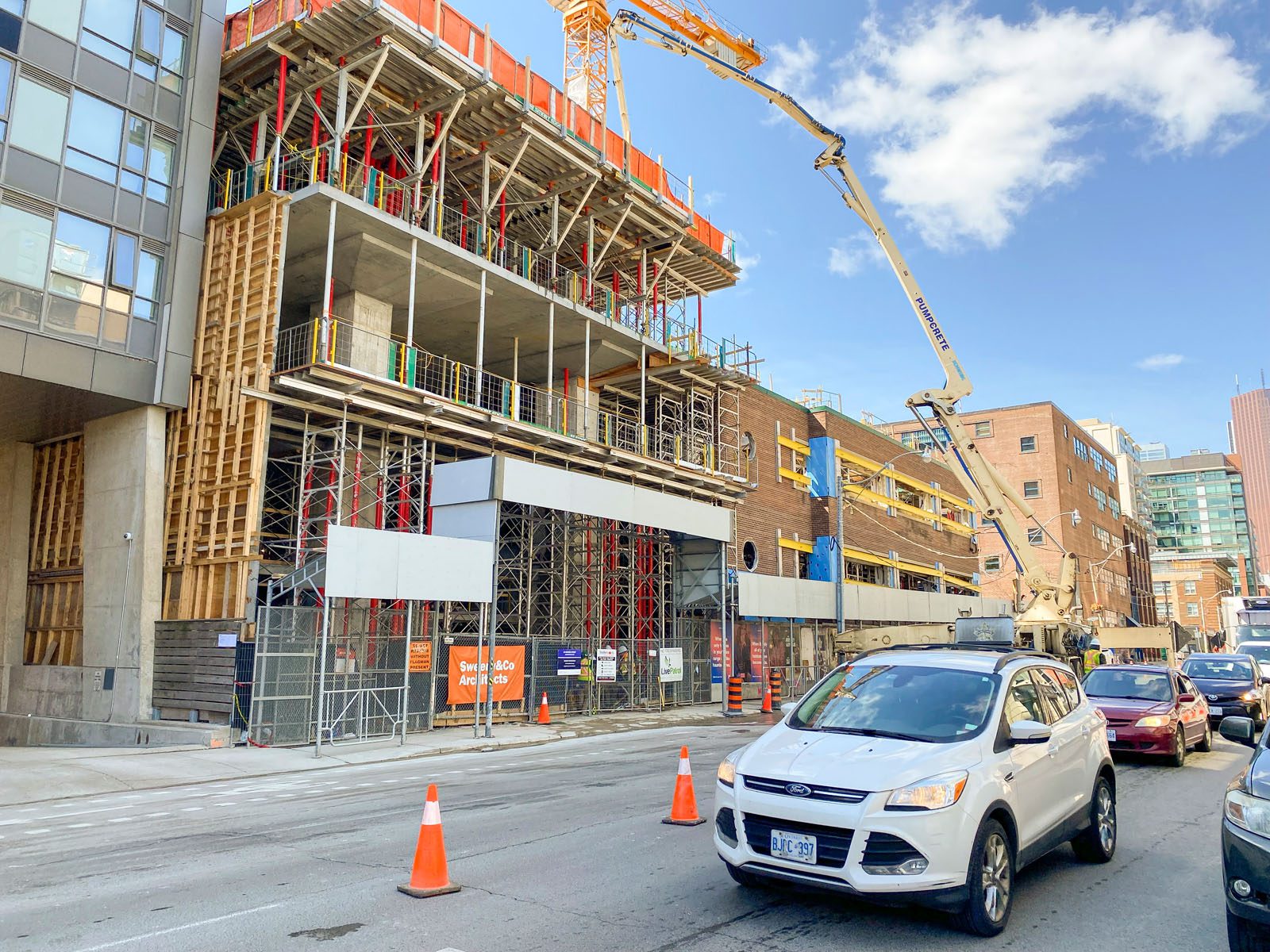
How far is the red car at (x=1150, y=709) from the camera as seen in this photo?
13344 mm

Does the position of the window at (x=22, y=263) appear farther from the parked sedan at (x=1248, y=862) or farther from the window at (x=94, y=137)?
the parked sedan at (x=1248, y=862)

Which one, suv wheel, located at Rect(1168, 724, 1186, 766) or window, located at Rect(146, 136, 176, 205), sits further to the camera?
window, located at Rect(146, 136, 176, 205)

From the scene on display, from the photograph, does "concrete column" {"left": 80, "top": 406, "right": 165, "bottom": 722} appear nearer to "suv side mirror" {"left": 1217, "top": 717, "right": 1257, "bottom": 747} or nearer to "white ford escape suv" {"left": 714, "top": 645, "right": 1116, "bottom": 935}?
"white ford escape suv" {"left": 714, "top": 645, "right": 1116, "bottom": 935}

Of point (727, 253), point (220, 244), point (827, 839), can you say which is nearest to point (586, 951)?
point (827, 839)

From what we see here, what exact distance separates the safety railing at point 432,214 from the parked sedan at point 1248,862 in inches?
800

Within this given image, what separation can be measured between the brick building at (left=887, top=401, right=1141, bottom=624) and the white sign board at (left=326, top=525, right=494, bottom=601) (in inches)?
2363

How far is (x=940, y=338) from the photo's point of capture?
3206 cm

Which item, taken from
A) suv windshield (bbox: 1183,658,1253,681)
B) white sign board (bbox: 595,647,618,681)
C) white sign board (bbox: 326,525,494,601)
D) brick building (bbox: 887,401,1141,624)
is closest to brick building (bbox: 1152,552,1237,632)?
brick building (bbox: 887,401,1141,624)

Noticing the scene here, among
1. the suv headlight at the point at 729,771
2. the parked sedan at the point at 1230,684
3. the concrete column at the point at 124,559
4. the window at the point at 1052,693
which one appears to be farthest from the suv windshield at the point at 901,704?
the concrete column at the point at 124,559

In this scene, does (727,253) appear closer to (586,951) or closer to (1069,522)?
(586,951)

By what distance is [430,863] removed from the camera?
6.64 meters

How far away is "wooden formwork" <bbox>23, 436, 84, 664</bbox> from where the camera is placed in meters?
23.3

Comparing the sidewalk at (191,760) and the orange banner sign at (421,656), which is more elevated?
the orange banner sign at (421,656)

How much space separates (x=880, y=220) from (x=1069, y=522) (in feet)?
181
